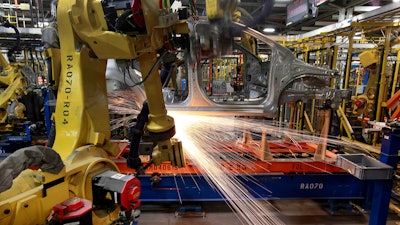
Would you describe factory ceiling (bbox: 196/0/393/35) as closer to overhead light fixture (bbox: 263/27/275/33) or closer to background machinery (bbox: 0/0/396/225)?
overhead light fixture (bbox: 263/27/275/33)

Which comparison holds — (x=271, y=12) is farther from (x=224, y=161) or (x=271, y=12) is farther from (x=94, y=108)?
(x=224, y=161)

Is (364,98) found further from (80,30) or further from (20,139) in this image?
(20,139)

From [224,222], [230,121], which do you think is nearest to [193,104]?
[230,121]

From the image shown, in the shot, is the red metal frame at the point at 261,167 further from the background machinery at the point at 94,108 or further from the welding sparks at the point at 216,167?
the background machinery at the point at 94,108

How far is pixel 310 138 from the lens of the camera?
212 inches

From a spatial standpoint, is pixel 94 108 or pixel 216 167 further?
pixel 216 167

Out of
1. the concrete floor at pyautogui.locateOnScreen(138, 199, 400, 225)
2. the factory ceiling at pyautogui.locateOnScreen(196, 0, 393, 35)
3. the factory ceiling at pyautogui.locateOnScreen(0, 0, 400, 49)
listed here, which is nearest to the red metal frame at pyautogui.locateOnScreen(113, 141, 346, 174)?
the concrete floor at pyautogui.locateOnScreen(138, 199, 400, 225)

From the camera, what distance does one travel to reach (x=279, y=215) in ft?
13.5

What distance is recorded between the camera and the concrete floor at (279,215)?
3932 millimetres

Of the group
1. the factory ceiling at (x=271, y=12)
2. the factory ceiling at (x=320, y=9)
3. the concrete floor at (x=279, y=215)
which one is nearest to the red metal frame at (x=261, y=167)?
the concrete floor at (x=279, y=215)

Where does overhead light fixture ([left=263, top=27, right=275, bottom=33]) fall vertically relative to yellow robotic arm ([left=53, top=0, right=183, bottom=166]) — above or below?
above

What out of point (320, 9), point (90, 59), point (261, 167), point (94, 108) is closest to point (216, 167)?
point (261, 167)

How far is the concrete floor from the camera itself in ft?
12.9

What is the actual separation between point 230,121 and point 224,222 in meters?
1.73
